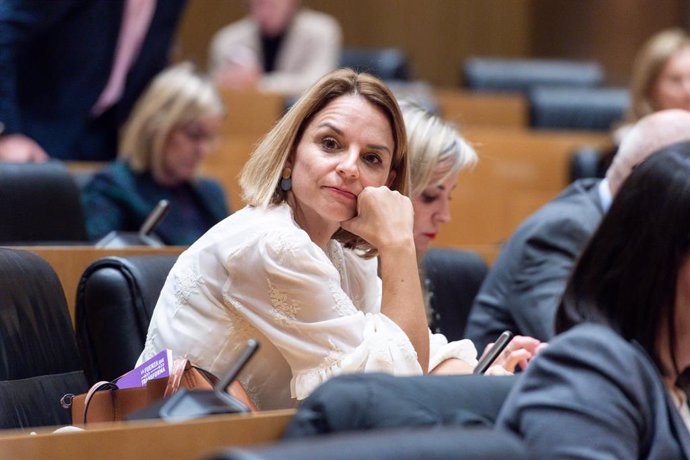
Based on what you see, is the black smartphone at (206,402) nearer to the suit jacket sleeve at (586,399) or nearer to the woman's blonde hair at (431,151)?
the suit jacket sleeve at (586,399)

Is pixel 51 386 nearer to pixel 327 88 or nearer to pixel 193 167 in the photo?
pixel 327 88

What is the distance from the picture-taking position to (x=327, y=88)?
2289mm

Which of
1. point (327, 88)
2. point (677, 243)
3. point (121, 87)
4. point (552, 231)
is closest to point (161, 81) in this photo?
point (121, 87)

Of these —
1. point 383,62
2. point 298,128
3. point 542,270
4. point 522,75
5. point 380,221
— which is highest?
point 298,128

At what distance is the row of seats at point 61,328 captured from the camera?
6.95 ft

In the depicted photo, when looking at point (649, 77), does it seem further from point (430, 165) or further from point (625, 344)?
point (625, 344)

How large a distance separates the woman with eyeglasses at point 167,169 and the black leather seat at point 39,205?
0.50 meters

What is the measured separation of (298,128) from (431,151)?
23.7 inches

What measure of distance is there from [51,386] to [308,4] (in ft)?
22.0

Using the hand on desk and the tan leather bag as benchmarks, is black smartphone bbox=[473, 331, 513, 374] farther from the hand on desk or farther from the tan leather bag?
the hand on desk

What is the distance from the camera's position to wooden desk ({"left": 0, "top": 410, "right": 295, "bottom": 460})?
1.43 meters

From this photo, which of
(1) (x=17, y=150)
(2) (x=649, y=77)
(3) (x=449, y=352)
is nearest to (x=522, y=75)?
(2) (x=649, y=77)

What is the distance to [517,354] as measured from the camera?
2.38 metres

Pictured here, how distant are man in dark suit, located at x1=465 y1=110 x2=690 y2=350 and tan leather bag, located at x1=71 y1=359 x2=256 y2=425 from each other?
45.2 inches
